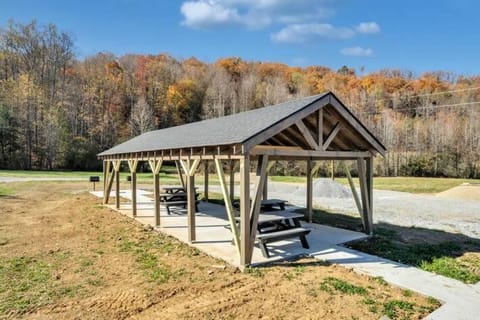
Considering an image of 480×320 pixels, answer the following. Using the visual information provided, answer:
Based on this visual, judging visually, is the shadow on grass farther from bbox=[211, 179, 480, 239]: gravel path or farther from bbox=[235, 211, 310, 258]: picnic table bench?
bbox=[235, 211, 310, 258]: picnic table bench

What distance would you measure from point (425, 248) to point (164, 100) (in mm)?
44420

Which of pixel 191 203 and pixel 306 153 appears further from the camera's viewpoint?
pixel 191 203

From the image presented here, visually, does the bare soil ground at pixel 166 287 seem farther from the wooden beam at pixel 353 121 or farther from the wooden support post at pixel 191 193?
the wooden beam at pixel 353 121

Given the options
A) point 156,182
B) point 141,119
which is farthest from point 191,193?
point 141,119

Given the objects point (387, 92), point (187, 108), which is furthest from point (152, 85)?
point (387, 92)

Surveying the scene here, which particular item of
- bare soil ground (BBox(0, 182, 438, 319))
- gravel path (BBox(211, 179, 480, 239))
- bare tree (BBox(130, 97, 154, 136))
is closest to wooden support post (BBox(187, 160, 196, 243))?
bare soil ground (BBox(0, 182, 438, 319))

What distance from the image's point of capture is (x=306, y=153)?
634 cm

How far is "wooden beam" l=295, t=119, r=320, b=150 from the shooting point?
240 inches

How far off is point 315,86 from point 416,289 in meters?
46.9

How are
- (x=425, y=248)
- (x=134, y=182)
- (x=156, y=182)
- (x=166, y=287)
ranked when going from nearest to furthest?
(x=166, y=287) → (x=425, y=248) → (x=156, y=182) → (x=134, y=182)

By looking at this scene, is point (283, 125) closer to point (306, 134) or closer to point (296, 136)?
point (306, 134)

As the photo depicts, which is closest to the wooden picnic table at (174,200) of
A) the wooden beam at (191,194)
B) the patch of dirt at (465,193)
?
the wooden beam at (191,194)

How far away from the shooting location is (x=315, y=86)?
159ft

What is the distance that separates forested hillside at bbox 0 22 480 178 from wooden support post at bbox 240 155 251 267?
3450cm
